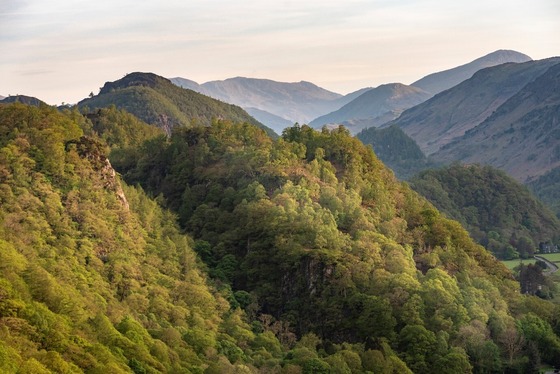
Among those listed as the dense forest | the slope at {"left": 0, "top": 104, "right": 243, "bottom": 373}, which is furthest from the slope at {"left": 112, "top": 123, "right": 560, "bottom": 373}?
the slope at {"left": 0, "top": 104, "right": 243, "bottom": 373}

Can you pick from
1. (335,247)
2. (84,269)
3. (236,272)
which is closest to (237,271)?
(236,272)

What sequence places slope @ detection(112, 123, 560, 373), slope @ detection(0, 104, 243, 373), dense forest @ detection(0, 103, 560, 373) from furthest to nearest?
slope @ detection(112, 123, 560, 373)
dense forest @ detection(0, 103, 560, 373)
slope @ detection(0, 104, 243, 373)

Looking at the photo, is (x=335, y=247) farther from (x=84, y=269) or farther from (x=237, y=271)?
(x=84, y=269)

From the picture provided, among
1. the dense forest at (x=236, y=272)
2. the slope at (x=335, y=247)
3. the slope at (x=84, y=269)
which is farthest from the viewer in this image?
the slope at (x=335, y=247)

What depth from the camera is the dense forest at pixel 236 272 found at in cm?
7538

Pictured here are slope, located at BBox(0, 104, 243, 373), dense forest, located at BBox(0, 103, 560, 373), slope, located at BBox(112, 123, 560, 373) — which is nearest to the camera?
slope, located at BBox(0, 104, 243, 373)

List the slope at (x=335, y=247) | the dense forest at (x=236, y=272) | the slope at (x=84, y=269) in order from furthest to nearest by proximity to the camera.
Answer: the slope at (x=335, y=247)
the dense forest at (x=236, y=272)
the slope at (x=84, y=269)

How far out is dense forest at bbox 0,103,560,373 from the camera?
7538cm

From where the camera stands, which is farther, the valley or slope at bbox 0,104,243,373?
the valley

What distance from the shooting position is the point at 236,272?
110562 millimetres

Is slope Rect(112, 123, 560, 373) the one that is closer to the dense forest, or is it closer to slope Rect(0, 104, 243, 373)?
the dense forest

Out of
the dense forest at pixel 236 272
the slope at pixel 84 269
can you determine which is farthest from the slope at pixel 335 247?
the slope at pixel 84 269

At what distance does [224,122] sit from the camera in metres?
147

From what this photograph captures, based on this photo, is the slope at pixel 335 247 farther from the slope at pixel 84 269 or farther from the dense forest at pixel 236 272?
the slope at pixel 84 269
